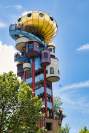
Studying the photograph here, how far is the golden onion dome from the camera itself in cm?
11338

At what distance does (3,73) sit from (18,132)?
781cm

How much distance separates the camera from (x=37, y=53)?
111938 millimetres

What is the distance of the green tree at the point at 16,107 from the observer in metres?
51.6

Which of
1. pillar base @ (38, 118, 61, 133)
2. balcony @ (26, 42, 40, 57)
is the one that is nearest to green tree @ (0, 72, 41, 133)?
pillar base @ (38, 118, 61, 133)

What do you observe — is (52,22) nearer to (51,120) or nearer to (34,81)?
(34,81)

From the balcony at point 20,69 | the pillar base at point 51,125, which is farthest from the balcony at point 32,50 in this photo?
the pillar base at point 51,125

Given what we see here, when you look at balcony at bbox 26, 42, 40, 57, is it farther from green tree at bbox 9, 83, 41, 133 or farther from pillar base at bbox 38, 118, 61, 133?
green tree at bbox 9, 83, 41, 133

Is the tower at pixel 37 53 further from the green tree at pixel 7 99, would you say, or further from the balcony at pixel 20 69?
the green tree at pixel 7 99

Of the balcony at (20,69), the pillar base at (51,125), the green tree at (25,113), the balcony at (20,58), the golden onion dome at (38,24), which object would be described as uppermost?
the golden onion dome at (38,24)

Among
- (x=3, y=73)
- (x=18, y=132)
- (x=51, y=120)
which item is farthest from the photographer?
(x=51, y=120)

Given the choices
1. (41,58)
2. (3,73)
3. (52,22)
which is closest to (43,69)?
(41,58)

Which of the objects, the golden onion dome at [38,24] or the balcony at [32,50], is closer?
the balcony at [32,50]

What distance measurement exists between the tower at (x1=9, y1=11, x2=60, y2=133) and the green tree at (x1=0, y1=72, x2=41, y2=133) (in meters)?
54.7

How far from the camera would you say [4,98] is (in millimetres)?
52219
